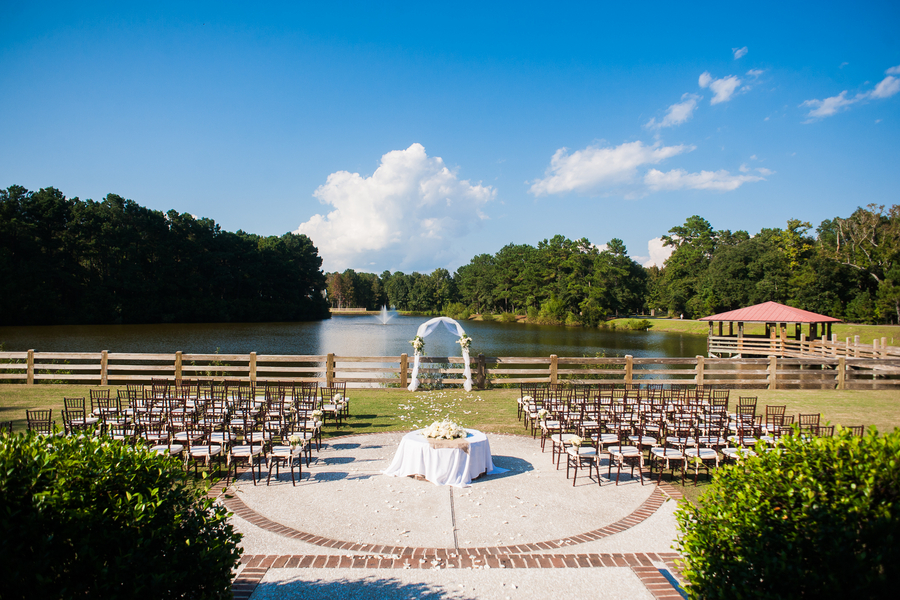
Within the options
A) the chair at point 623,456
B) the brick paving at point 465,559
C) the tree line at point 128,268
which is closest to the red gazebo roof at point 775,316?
the chair at point 623,456

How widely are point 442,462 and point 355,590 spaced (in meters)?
3.18

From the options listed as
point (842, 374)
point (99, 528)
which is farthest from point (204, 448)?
point (842, 374)

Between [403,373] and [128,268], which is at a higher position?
[128,268]

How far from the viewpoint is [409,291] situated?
14138cm

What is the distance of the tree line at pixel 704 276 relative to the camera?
56.2 metres

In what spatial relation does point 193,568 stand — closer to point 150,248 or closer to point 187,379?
point 187,379

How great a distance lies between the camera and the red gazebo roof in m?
30.0

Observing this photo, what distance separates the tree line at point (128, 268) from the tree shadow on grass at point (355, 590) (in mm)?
65195

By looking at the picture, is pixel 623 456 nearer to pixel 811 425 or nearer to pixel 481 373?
pixel 811 425

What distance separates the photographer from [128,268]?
64812 mm

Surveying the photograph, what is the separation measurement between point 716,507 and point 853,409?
14.1 meters

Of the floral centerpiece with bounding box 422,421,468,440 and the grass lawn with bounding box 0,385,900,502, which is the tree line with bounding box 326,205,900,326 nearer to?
the grass lawn with bounding box 0,385,900,502

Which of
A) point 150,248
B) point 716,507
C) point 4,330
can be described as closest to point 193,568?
point 716,507

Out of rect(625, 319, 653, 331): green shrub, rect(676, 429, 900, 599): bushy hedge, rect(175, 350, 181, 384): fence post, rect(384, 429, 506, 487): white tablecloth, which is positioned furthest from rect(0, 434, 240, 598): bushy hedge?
rect(625, 319, 653, 331): green shrub
